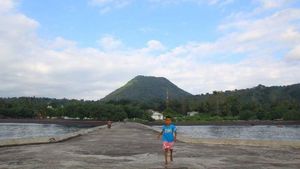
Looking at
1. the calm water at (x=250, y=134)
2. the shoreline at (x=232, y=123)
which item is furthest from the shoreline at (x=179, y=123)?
the calm water at (x=250, y=134)

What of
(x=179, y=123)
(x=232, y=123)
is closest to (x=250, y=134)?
(x=232, y=123)

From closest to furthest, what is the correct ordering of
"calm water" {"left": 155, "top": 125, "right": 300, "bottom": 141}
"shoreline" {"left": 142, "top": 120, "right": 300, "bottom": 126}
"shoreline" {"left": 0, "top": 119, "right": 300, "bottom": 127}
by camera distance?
"calm water" {"left": 155, "top": 125, "right": 300, "bottom": 141}, "shoreline" {"left": 142, "top": 120, "right": 300, "bottom": 126}, "shoreline" {"left": 0, "top": 119, "right": 300, "bottom": 127}

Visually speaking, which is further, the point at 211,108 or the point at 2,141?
the point at 211,108

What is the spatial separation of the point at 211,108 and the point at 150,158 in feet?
600

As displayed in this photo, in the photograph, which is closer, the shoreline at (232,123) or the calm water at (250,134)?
the calm water at (250,134)

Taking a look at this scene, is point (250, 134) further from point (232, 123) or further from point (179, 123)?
point (179, 123)

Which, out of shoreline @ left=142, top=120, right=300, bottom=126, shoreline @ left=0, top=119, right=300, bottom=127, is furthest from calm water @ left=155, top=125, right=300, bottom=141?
shoreline @ left=0, top=119, right=300, bottom=127

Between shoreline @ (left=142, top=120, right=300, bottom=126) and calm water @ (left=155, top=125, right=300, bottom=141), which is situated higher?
shoreline @ (left=142, top=120, right=300, bottom=126)

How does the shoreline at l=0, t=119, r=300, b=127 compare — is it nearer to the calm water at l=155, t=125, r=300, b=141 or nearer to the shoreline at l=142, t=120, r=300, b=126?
the shoreline at l=142, t=120, r=300, b=126

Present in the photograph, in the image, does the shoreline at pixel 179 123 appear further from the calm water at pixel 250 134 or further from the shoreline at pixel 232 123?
the calm water at pixel 250 134

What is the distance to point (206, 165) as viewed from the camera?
48.5 ft

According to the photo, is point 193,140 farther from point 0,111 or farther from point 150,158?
point 0,111

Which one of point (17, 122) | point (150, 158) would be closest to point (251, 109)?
point (17, 122)

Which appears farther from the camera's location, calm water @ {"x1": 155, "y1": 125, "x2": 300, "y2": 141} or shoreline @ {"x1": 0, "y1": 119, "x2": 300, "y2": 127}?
shoreline @ {"x1": 0, "y1": 119, "x2": 300, "y2": 127}
